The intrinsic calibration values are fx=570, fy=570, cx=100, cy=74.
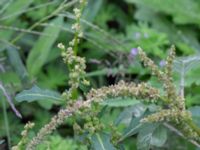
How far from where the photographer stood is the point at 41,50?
8.73 ft

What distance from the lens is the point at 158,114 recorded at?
1.53 meters

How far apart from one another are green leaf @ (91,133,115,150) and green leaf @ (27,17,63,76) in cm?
103

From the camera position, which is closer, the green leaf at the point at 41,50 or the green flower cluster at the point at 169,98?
the green flower cluster at the point at 169,98

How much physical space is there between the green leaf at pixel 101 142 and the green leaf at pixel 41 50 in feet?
3.39

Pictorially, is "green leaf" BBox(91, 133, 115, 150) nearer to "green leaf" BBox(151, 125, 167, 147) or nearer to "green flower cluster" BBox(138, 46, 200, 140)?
"green flower cluster" BBox(138, 46, 200, 140)

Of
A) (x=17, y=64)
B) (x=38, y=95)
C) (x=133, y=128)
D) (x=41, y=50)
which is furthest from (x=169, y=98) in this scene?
(x=41, y=50)

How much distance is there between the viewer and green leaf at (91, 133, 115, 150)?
1596mm

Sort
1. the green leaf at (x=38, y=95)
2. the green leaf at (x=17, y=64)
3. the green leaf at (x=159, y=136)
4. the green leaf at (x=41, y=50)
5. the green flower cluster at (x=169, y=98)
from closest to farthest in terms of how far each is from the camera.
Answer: the green flower cluster at (x=169, y=98) < the green leaf at (x=38, y=95) < the green leaf at (x=159, y=136) < the green leaf at (x=17, y=64) < the green leaf at (x=41, y=50)

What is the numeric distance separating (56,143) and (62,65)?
77cm

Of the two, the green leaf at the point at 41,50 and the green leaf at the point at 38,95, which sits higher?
the green leaf at the point at 38,95

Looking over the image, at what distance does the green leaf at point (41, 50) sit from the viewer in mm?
2623

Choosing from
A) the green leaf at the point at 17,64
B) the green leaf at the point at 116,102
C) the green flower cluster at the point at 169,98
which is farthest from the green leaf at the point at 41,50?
the green flower cluster at the point at 169,98

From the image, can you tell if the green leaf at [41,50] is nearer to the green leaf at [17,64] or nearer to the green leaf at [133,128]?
the green leaf at [17,64]

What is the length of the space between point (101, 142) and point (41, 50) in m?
1.13
